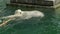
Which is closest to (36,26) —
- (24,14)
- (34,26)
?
(34,26)

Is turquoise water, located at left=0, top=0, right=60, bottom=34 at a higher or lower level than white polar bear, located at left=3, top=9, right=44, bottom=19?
lower

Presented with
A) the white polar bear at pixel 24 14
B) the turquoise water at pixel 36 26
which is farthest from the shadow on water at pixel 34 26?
the white polar bear at pixel 24 14

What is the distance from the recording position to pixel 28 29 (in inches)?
405

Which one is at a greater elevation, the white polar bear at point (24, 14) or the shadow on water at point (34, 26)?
the white polar bear at point (24, 14)

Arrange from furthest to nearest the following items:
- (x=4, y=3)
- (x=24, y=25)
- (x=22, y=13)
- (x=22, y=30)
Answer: (x=4, y=3), (x=22, y=13), (x=24, y=25), (x=22, y=30)

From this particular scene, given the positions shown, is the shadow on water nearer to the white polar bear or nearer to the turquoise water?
the turquoise water

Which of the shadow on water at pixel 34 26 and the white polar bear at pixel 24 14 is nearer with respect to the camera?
the shadow on water at pixel 34 26

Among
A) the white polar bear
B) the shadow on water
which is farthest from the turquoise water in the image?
the white polar bear

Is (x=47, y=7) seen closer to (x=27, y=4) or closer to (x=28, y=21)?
(x=27, y=4)

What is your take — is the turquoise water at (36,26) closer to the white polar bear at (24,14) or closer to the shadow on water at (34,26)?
the shadow on water at (34,26)

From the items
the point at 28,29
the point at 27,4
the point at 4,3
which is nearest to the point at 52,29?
the point at 28,29

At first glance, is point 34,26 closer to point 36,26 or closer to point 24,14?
point 36,26

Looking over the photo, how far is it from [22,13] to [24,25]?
4.64 feet

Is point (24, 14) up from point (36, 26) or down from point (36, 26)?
up
